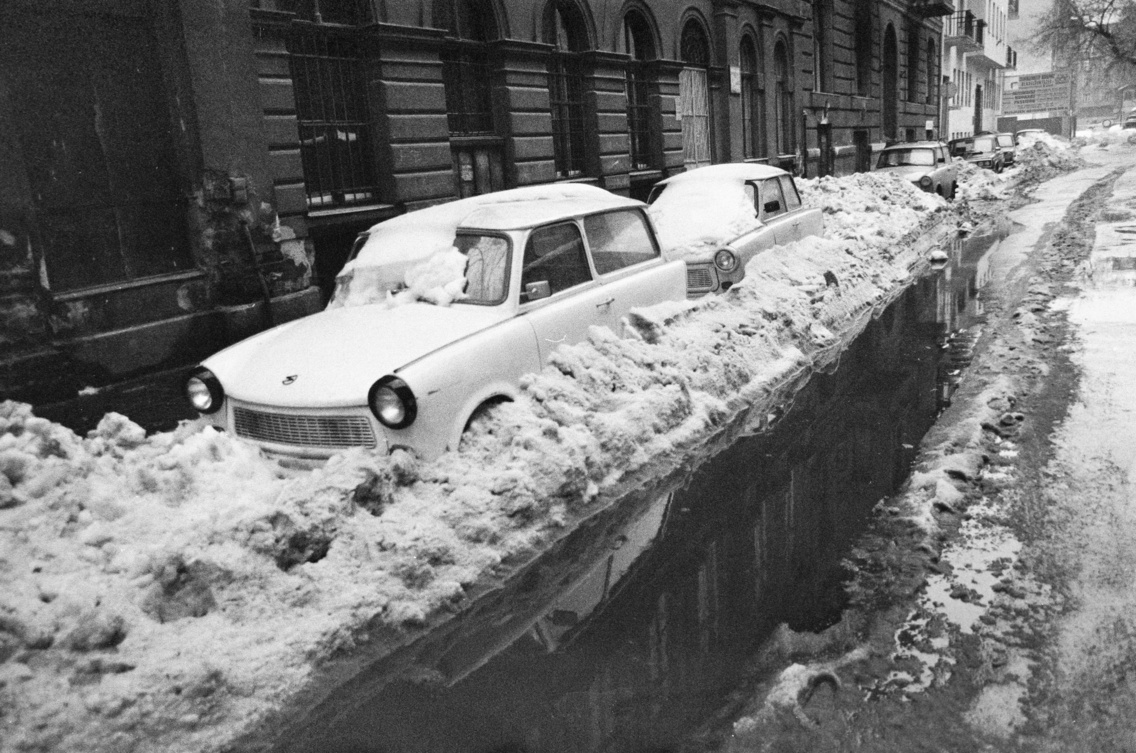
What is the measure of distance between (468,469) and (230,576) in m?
1.29

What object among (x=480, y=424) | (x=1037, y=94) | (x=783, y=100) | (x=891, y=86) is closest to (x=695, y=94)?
(x=783, y=100)

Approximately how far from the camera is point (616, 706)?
120 inches

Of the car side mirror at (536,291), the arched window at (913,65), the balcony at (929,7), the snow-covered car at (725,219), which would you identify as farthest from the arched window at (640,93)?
the arched window at (913,65)

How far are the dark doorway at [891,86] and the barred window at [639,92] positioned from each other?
1904 centimetres

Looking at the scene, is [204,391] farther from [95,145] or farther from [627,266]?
[95,145]

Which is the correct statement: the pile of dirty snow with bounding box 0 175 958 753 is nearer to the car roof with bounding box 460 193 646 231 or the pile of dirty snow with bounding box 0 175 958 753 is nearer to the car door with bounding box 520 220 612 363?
the car door with bounding box 520 220 612 363

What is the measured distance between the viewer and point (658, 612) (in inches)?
142

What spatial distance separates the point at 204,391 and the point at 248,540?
4.81ft

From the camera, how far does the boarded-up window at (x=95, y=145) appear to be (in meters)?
7.72

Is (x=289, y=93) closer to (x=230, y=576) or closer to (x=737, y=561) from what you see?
(x=230, y=576)

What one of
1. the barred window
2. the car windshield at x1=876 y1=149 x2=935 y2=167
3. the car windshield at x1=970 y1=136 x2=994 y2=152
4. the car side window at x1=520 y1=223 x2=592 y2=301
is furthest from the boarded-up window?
the car windshield at x1=970 y1=136 x2=994 y2=152

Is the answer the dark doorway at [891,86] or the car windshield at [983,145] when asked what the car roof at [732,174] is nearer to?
the dark doorway at [891,86]

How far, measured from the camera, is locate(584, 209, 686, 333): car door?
6.13 meters

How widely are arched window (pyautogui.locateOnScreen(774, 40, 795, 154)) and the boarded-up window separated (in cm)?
1756
